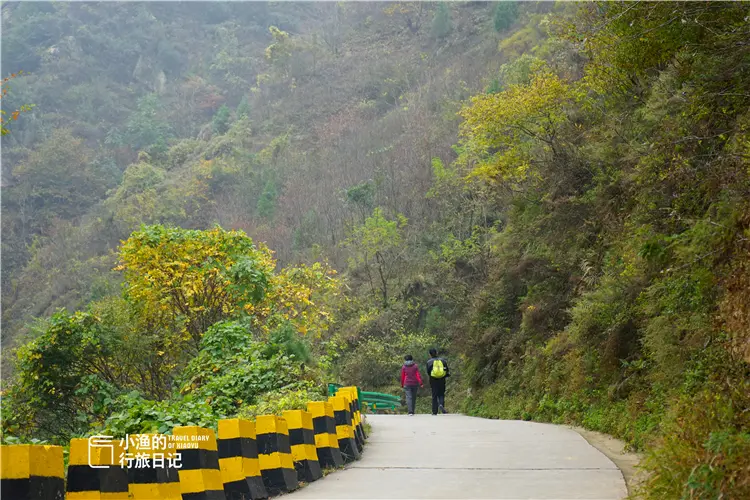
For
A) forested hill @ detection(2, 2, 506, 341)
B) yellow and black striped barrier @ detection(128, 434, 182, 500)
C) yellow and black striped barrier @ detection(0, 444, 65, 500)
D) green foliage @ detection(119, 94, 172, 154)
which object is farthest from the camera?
green foliage @ detection(119, 94, 172, 154)

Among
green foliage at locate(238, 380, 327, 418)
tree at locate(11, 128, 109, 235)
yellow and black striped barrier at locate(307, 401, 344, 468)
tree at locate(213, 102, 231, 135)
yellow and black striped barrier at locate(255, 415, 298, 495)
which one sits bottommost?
tree at locate(11, 128, 109, 235)

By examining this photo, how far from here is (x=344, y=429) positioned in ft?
35.6

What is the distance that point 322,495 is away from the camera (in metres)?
8.27

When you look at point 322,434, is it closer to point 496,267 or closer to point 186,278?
point 186,278

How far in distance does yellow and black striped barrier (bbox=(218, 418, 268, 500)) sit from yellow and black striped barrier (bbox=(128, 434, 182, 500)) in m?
0.73

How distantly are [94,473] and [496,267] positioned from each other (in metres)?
21.4

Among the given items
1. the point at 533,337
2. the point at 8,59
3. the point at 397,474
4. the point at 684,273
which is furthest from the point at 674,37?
the point at 8,59

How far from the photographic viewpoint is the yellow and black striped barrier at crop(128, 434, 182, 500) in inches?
278

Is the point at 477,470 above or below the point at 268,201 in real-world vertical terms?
above

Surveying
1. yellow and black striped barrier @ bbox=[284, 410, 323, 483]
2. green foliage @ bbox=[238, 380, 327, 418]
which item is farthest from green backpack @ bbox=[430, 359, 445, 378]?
yellow and black striped barrier @ bbox=[284, 410, 323, 483]

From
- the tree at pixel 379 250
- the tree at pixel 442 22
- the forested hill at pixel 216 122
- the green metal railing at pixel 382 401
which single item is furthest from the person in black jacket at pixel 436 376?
the tree at pixel 442 22

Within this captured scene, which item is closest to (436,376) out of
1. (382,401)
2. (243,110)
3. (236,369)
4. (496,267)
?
(496,267)

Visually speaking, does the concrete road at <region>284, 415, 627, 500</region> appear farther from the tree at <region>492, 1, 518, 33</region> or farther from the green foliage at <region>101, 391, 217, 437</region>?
the tree at <region>492, 1, 518, 33</region>

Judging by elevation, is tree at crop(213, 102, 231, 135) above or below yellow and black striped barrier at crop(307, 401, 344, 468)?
below
